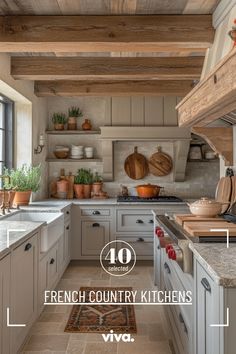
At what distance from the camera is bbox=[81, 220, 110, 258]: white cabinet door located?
177 inches

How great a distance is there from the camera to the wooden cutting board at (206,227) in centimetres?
192

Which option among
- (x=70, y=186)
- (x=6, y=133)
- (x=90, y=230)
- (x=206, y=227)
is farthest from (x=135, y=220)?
(x=206, y=227)

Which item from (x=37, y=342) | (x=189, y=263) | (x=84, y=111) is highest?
(x=84, y=111)

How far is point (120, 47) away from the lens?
2805 millimetres

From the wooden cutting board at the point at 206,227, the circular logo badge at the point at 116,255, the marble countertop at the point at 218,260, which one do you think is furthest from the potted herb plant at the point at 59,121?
the marble countertop at the point at 218,260

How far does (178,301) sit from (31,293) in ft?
3.46

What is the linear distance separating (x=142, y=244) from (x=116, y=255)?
1.22ft

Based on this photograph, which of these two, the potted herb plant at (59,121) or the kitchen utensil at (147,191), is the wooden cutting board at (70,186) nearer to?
the potted herb plant at (59,121)

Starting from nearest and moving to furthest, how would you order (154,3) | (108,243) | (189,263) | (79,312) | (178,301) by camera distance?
(189,263)
(178,301)
(154,3)
(79,312)
(108,243)

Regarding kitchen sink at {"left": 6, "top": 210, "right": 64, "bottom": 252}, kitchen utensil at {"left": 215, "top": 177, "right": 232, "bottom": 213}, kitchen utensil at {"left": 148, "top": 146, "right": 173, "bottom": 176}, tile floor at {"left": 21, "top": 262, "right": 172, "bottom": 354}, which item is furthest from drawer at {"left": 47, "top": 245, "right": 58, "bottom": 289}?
kitchen utensil at {"left": 148, "top": 146, "right": 173, "bottom": 176}

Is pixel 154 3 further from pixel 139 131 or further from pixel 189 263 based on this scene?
pixel 139 131

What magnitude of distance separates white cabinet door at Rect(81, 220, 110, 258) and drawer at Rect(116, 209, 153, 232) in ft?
0.59

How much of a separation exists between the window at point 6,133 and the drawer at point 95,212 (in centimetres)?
106

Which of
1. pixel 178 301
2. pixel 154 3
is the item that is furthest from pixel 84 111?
pixel 178 301
